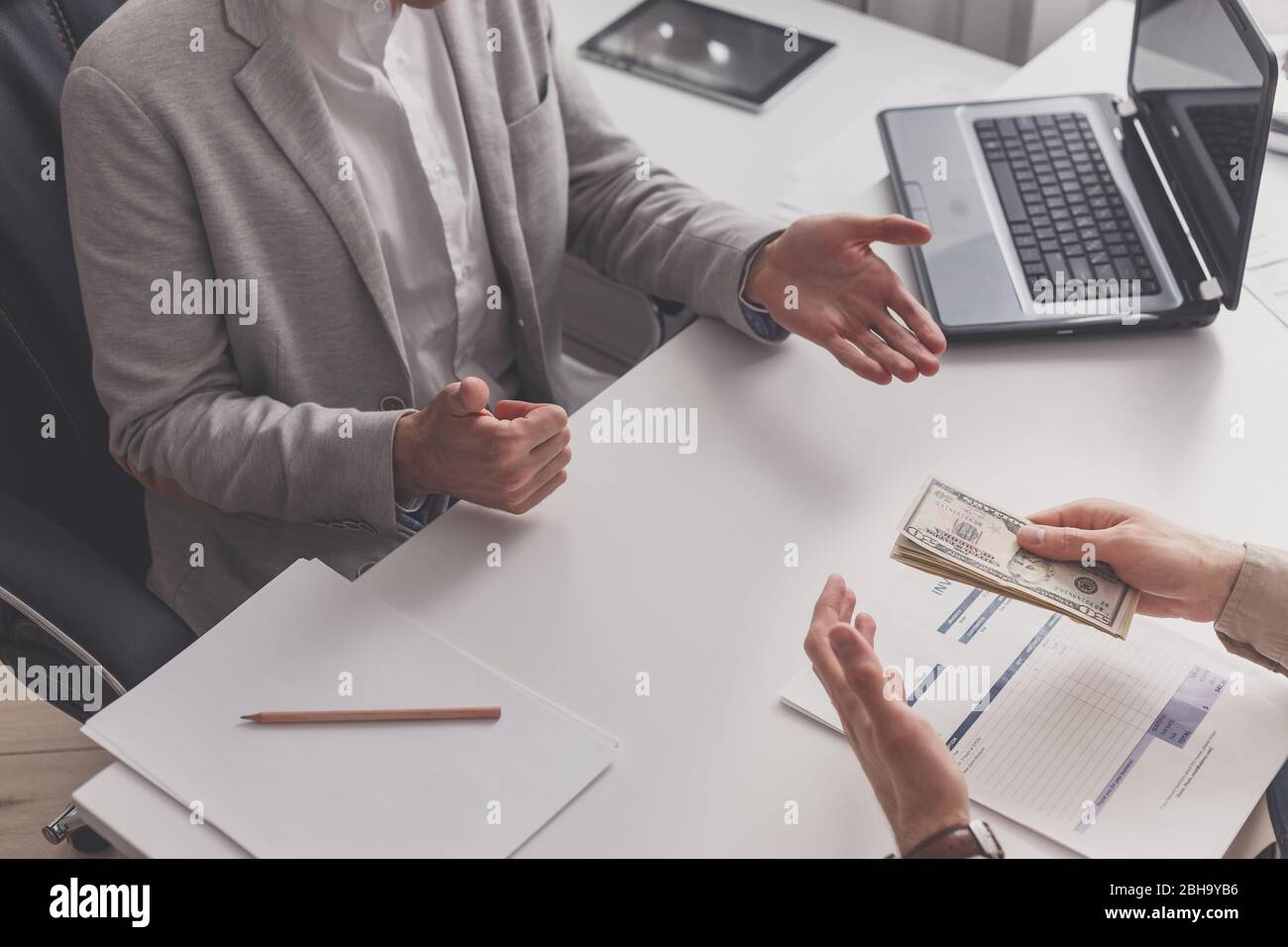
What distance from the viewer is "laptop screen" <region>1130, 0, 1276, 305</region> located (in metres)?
1.09

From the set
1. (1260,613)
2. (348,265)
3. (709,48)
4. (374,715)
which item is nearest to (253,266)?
(348,265)

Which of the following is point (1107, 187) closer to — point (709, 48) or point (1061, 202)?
point (1061, 202)

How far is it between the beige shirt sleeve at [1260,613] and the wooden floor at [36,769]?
4.65 feet

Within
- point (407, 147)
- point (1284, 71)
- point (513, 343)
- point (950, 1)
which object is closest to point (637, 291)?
point (513, 343)

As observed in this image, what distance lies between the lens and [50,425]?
115 cm

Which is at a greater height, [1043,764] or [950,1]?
[950,1]

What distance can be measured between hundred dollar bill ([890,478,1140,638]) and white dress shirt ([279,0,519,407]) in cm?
57

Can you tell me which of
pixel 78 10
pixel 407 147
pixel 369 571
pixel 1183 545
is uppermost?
pixel 78 10

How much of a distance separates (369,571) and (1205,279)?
0.84 m

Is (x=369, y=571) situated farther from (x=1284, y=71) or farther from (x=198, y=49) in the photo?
(x=1284, y=71)

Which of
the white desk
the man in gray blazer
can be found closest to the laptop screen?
the white desk

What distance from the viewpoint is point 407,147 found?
1.20 metres

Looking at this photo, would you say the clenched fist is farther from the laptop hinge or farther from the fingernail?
the laptop hinge

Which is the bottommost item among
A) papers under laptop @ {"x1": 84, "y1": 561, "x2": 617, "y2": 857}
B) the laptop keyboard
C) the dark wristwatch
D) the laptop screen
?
papers under laptop @ {"x1": 84, "y1": 561, "x2": 617, "y2": 857}
